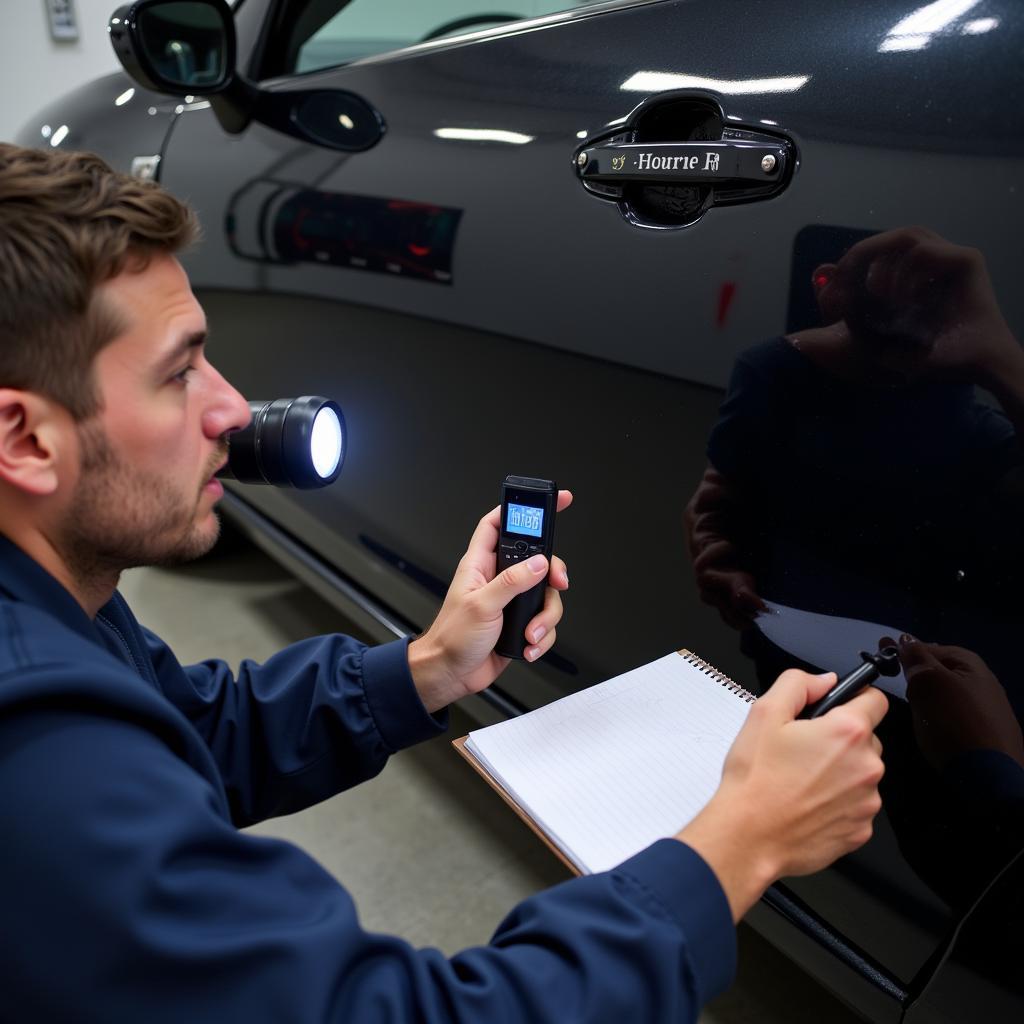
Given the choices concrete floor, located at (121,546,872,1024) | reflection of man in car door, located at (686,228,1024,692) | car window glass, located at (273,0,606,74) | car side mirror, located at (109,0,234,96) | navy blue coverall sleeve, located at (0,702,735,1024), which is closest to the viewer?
navy blue coverall sleeve, located at (0,702,735,1024)

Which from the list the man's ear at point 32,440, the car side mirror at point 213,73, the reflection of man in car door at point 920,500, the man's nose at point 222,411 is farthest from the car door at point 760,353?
the man's ear at point 32,440

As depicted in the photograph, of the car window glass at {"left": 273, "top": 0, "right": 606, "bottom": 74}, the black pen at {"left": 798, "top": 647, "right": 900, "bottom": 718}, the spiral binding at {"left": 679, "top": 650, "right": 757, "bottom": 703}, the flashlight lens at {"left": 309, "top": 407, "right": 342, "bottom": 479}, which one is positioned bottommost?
the spiral binding at {"left": 679, "top": 650, "right": 757, "bottom": 703}

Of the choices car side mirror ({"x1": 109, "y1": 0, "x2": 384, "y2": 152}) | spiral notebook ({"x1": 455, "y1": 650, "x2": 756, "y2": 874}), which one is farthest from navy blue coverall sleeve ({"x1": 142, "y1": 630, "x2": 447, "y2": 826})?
car side mirror ({"x1": 109, "y1": 0, "x2": 384, "y2": 152})

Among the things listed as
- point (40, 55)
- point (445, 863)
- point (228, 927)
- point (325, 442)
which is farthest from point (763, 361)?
point (40, 55)

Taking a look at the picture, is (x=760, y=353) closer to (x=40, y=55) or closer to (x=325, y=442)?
(x=325, y=442)

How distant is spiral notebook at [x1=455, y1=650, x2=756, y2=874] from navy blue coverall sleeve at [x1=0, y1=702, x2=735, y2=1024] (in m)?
0.07

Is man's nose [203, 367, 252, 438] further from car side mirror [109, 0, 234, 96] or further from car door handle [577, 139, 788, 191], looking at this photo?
car side mirror [109, 0, 234, 96]

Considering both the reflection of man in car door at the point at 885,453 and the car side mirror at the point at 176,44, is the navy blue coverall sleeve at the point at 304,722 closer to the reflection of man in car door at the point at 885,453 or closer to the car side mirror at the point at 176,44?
the reflection of man in car door at the point at 885,453

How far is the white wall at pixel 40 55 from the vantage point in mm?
3793

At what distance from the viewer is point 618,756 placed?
0.65m

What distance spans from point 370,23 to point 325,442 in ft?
7.13

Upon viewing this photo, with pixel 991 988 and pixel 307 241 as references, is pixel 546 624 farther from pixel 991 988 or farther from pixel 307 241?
pixel 307 241

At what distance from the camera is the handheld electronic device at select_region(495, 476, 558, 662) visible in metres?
0.73

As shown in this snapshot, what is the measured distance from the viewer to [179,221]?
610mm
